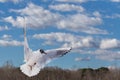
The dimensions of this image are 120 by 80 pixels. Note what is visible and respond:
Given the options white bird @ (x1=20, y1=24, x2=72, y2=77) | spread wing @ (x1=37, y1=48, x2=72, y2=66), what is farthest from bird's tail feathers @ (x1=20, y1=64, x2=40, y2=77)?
spread wing @ (x1=37, y1=48, x2=72, y2=66)

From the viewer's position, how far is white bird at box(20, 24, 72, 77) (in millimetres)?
7355

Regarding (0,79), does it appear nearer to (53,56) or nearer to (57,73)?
(57,73)

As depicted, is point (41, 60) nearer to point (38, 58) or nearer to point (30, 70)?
point (38, 58)

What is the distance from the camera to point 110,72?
55.1 feet

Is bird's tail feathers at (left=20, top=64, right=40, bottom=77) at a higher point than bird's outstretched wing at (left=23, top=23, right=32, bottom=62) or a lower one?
lower

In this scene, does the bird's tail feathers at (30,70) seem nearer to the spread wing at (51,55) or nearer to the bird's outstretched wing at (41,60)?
the bird's outstretched wing at (41,60)

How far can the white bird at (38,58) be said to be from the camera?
Result: 7355mm

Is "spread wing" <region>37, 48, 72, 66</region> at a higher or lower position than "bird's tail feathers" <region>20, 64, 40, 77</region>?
higher

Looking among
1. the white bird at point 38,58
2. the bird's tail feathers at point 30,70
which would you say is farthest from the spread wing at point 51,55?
the bird's tail feathers at point 30,70

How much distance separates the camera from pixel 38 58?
24.4 ft

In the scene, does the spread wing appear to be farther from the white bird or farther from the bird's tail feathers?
the bird's tail feathers

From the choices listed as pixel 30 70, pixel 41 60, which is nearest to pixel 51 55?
pixel 41 60

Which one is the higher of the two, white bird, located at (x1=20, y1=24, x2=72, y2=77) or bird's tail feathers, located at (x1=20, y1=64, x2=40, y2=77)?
white bird, located at (x1=20, y1=24, x2=72, y2=77)

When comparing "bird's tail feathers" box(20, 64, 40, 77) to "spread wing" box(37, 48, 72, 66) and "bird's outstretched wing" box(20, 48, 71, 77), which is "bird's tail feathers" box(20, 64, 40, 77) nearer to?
"bird's outstretched wing" box(20, 48, 71, 77)
